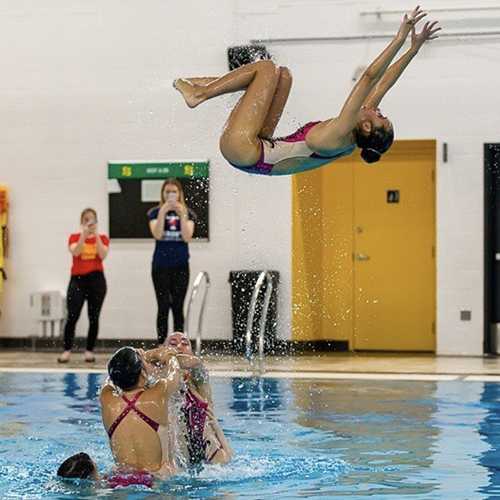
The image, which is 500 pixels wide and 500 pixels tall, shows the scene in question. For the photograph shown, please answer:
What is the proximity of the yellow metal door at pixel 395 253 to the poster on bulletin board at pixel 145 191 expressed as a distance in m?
2.00

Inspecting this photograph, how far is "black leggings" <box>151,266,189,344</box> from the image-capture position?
14.0m

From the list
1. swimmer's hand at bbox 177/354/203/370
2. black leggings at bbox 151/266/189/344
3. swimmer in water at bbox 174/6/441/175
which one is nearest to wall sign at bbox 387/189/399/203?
Answer: black leggings at bbox 151/266/189/344

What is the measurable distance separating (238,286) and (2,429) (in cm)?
576

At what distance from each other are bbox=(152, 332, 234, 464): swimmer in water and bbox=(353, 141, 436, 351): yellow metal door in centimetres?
817

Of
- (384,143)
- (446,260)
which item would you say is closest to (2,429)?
(384,143)

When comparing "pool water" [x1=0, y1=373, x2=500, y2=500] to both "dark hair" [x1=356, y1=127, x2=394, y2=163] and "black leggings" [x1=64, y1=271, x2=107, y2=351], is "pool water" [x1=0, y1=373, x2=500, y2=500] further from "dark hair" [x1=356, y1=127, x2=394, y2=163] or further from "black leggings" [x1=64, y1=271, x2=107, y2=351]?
"dark hair" [x1=356, y1=127, x2=394, y2=163]

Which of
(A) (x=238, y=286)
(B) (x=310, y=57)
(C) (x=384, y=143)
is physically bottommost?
(A) (x=238, y=286)

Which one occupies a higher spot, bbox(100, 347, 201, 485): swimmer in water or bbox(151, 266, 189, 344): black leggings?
bbox(151, 266, 189, 344): black leggings

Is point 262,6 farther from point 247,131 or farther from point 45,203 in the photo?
point 247,131

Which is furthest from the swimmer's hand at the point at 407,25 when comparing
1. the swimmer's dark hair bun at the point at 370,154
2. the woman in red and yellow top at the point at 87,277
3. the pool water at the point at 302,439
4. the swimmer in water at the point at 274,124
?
the woman in red and yellow top at the point at 87,277

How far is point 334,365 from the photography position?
46.0ft

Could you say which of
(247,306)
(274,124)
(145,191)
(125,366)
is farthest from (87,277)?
(125,366)

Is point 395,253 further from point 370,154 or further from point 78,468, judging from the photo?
point 78,468

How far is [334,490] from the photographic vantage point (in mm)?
7426
